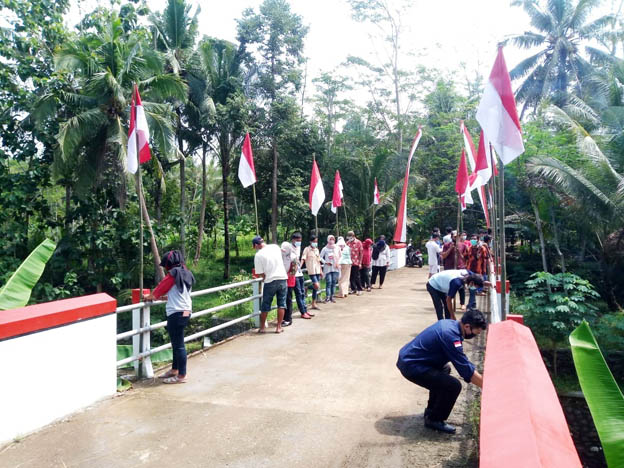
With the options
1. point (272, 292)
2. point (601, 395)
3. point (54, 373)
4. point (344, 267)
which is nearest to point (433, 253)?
point (344, 267)

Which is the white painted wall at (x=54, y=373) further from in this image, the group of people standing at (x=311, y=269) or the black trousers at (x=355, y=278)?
the black trousers at (x=355, y=278)

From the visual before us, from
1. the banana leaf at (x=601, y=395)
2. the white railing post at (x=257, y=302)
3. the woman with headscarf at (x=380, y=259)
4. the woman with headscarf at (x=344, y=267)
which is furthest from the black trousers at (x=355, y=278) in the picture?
the banana leaf at (x=601, y=395)

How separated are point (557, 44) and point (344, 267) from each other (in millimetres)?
24085

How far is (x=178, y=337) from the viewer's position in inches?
236

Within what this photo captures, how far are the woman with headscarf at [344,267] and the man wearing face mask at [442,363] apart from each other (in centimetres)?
804

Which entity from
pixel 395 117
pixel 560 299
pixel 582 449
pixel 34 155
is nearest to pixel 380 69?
pixel 395 117

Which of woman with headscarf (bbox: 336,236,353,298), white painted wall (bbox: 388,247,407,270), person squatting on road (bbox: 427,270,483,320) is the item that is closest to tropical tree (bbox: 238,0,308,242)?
white painted wall (bbox: 388,247,407,270)

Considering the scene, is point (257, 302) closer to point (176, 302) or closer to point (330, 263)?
point (330, 263)

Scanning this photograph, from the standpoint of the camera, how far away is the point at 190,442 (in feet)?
13.9

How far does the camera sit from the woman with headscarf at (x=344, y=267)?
42.0 feet

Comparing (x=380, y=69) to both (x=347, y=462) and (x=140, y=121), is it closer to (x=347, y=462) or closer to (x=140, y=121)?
(x=140, y=121)

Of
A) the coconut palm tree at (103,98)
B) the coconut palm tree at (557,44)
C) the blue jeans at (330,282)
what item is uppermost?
→ the coconut palm tree at (557,44)

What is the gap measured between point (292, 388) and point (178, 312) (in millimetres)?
1639

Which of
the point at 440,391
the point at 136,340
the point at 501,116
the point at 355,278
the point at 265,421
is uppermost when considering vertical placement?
the point at 501,116
